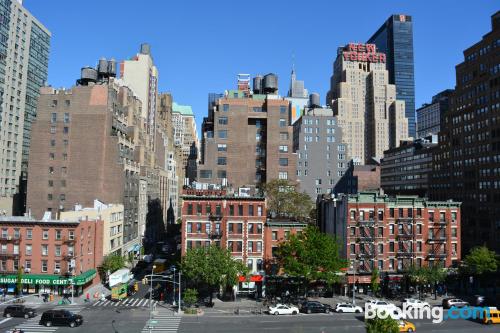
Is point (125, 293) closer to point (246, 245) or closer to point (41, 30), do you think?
point (246, 245)

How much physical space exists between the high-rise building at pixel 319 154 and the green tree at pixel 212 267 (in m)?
69.1

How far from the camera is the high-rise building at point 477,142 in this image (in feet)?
309

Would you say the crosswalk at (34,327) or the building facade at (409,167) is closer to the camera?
the crosswalk at (34,327)

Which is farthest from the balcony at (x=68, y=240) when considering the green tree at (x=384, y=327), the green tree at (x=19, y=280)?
the green tree at (x=384, y=327)

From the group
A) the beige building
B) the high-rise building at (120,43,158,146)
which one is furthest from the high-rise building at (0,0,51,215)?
the beige building

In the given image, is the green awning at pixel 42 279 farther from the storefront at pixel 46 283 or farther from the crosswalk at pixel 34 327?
the crosswalk at pixel 34 327

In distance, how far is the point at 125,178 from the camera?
9775 centimetres

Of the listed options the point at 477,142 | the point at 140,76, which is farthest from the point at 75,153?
the point at 477,142

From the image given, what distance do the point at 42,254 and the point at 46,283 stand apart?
4.35m

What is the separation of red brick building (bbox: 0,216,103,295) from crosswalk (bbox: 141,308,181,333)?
56.7 feet

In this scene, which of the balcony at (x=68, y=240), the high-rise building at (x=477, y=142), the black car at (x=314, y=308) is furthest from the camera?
the high-rise building at (x=477, y=142)

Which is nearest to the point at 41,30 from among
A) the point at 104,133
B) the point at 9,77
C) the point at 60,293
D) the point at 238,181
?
the point at 9,77

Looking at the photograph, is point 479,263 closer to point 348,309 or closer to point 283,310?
point 348,309

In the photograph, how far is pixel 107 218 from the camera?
85.8 metres
